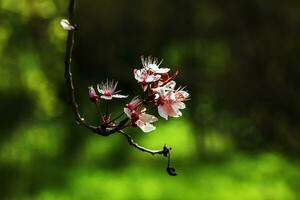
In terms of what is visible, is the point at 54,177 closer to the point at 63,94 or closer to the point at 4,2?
the point at 63,94

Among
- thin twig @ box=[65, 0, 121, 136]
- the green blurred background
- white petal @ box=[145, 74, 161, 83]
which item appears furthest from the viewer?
the green blurred background

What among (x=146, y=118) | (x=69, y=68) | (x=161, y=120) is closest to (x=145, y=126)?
(x=146, y=118)

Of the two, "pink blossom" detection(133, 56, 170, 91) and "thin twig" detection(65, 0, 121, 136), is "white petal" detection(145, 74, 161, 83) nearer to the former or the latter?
"pink blossom" detection(133, 56, 170, 91)

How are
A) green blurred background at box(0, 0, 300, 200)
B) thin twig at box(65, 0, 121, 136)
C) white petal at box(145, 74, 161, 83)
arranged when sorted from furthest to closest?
green blurred background at box(0, 0, 300, 200) < white petal at box(145, 74, 161, 83) < thin twig at box(65, 0, 121, 136)

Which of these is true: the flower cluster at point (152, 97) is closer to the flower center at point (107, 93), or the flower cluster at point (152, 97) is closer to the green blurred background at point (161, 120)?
the flower center at point (107, 93)

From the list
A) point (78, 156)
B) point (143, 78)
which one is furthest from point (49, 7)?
point (143, 78)

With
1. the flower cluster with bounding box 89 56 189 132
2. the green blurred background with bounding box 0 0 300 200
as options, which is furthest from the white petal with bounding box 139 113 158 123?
the green blurred background with bounding box 0 0 300 200
